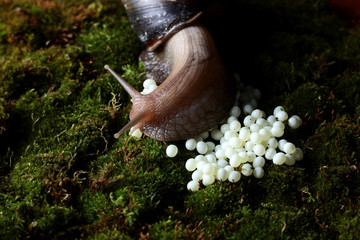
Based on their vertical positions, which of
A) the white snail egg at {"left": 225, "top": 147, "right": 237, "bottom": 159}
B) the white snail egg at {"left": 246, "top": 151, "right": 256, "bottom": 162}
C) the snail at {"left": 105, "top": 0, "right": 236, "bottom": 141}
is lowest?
the white snail egg at {"left": 246, "top": 151, "right": 256, "bottom": 162}

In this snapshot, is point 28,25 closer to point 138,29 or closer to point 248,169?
point 138,29

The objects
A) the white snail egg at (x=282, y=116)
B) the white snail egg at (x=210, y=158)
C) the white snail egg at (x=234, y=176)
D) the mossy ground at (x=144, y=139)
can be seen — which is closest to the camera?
the mossy ground at (x=144, y=139)

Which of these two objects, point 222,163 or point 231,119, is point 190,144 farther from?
point 231,119

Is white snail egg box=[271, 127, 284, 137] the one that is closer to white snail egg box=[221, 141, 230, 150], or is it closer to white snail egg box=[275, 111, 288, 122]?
white snail egg box=[275, 111, 288, 122]

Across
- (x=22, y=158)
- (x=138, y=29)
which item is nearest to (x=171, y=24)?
(x=138, y=29)

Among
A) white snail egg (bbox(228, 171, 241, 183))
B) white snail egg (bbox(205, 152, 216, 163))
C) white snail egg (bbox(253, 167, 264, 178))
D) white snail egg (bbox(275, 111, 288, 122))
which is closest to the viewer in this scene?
white snail egg (bbox(228, 171, 241, 183))

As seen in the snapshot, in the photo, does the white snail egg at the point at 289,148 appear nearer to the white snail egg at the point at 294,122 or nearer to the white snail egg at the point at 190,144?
the white snail egg at the point at 294,122

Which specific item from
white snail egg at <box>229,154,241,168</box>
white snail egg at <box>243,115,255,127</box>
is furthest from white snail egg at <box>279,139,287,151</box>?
white snail egg at <box>229,154,241,168</box>

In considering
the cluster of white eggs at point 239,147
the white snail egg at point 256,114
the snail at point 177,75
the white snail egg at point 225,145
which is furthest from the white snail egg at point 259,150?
the snail at point 177,75
